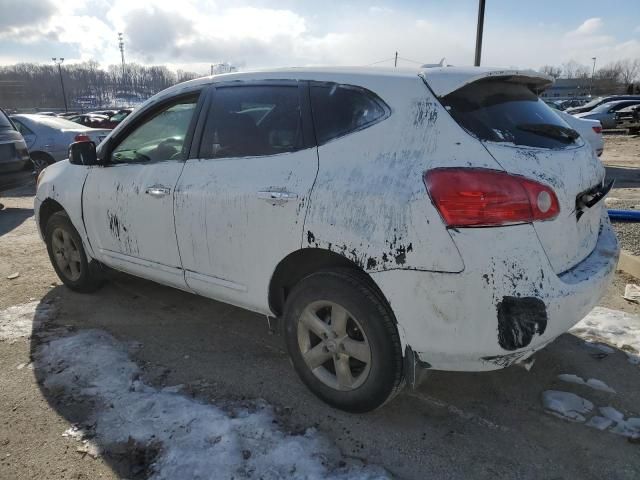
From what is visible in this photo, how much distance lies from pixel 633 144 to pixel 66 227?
783 inches

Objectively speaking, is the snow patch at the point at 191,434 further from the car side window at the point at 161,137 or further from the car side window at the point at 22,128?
the car side window at the point at 22,128

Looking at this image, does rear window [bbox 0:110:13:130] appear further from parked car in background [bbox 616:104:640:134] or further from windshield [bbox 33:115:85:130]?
parked car in background [bbox 616:104:640:134]

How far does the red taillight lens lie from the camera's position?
2.14 m

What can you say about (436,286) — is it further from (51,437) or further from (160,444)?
(51,437)

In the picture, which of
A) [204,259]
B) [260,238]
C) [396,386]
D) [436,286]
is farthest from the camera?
[204,259]

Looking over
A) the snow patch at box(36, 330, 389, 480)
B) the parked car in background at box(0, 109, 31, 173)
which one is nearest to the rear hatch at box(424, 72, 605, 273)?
the snow patch at box(36, 330, 389, 480)

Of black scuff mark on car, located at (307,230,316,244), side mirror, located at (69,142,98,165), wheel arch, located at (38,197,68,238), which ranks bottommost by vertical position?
wheel arch, located at (38,197,68,238)

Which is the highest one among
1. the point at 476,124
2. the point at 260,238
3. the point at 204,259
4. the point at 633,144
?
the point at 476,124

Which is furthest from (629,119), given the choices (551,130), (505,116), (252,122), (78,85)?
(78,85)

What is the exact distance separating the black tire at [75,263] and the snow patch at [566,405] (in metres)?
3.55

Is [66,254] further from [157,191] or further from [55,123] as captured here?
[55,123]

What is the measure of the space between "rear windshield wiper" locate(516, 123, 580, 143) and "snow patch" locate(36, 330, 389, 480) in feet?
5.86

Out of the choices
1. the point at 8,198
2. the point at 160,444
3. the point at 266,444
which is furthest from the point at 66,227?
the point at 8,198

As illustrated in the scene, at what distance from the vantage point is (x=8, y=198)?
10.2m
